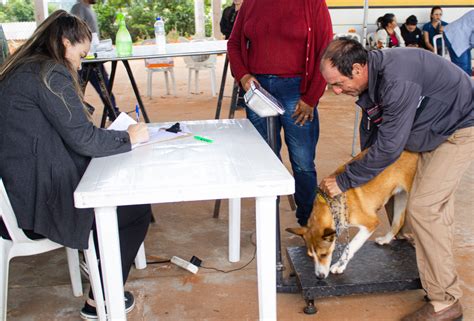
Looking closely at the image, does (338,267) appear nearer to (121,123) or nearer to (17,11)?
(121,123)

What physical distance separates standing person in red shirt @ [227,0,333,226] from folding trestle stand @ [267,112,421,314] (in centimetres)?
38

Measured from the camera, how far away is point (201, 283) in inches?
105

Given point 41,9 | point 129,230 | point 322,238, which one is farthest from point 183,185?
point 41,9

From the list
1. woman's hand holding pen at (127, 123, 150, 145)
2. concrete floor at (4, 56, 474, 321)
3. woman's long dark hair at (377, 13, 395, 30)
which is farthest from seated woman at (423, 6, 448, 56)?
woman's hand holding pen at (127, 123, 150, 145)

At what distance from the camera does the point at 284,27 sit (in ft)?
8.71

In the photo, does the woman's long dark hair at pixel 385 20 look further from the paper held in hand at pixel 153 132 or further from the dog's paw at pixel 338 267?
the paper held in hand at pixel 153 132

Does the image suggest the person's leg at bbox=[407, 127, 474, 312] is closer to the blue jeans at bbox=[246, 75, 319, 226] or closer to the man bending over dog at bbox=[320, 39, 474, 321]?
the man bending over dog at bbox=[320, 39, 474, 321]

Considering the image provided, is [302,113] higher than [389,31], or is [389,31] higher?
[302,113]

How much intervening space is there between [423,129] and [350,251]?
28.9 inches

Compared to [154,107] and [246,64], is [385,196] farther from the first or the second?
[154,107]

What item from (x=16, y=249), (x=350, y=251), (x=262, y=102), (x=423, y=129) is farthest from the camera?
(x=350, y=251)

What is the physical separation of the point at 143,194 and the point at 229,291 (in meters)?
1.15

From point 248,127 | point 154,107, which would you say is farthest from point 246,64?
point 154,107

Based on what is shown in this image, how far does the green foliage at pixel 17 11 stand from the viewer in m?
12.0
